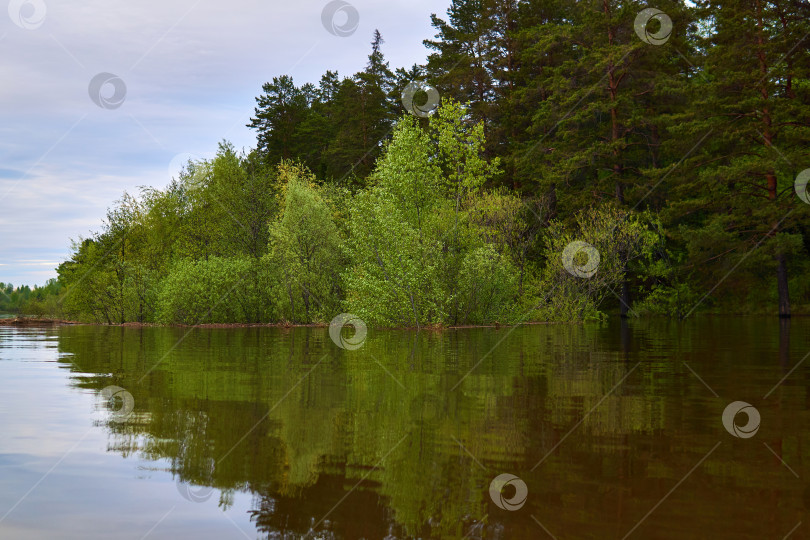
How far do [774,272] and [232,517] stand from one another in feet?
182

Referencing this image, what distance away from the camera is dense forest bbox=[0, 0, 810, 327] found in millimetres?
37188

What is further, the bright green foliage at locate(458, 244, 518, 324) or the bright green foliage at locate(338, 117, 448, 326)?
the bright green foliage at locate(458, 244, 518, 324)

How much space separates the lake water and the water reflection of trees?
3 centimetres

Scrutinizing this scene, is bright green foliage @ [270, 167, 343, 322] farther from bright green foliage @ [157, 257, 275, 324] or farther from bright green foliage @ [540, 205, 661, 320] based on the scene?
bright green foliage @ [540, 205, 661, 320]

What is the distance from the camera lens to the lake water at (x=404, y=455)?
5156 millimetres

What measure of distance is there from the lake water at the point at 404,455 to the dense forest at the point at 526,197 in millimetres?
20867

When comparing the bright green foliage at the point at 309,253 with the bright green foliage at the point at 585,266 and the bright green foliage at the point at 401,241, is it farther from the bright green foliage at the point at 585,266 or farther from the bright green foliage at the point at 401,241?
the bright green foliage at the point at 585,266

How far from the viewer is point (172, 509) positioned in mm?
5500

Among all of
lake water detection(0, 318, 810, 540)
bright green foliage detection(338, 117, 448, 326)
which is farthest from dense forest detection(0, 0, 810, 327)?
lake water detection(0, 318, 810, 540)

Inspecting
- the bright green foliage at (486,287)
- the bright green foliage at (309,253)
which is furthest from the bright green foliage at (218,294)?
the bright green foliage at (486,287)

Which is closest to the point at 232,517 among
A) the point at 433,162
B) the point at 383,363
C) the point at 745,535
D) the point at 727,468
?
the point at 745,535

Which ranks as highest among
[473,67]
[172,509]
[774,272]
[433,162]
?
[473,67]

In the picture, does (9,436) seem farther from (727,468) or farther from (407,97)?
(407,97)

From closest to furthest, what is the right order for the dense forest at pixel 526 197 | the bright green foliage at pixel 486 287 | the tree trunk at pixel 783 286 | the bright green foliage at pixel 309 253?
the bright green foliage at pixel 486 287
the dense forest at pixel 526 197
the bright green foliage at pixel 309 253
the tree trunk at pixel 783 286
